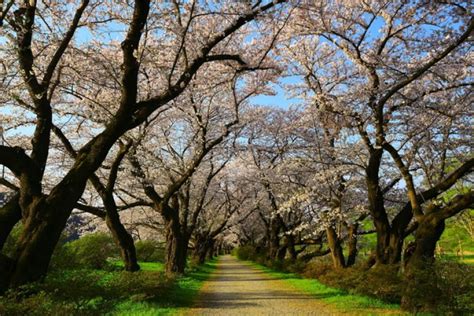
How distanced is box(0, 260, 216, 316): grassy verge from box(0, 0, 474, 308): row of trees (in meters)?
0.87

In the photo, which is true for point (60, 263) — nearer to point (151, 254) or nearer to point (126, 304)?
point (126, 304)

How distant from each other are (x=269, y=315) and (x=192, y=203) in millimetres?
23410

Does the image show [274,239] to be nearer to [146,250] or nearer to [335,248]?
[146,250]

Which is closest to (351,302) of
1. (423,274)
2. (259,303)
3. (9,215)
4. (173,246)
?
(259,303)

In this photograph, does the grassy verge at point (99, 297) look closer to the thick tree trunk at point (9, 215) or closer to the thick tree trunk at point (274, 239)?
the thick tree trunk at point (9, 215)

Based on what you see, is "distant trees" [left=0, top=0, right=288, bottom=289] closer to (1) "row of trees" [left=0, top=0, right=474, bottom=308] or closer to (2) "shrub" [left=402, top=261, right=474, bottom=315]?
(1) "row of trees" [left=0, top=0, right=474, bottom=308]

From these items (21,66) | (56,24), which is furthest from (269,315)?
(56,24)

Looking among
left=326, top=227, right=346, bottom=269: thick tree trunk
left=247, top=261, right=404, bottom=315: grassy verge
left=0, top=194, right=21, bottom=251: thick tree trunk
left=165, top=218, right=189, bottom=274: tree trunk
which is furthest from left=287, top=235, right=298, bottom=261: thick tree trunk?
left=0, top=194, right=21, bottom=251: thick tree trunk

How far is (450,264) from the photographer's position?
28.3ft

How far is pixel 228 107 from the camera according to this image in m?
20.3

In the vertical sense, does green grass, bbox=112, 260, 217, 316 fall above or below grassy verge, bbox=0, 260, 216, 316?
below

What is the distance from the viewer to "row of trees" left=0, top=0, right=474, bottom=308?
7418mm

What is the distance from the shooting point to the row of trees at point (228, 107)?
742cm

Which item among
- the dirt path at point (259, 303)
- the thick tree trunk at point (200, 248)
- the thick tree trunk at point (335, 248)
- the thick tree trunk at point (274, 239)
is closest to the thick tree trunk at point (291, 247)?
the thick tree trunk at point (274, 239)
